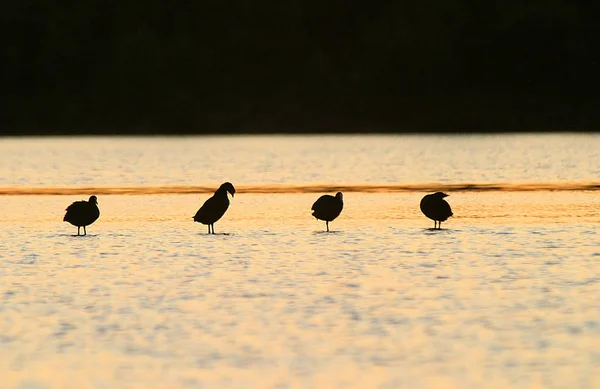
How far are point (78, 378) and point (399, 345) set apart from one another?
3441mm

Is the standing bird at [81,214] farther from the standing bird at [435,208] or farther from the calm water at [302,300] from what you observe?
the standing bird at [435,208]

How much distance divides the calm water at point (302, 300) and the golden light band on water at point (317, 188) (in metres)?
9.30

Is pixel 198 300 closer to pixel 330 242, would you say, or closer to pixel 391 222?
pixel 330 242

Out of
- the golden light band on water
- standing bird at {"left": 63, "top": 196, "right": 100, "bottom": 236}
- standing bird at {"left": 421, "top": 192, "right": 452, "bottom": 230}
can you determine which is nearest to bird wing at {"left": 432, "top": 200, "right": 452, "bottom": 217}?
standing bird at {"left": 421, "top": 192, "right": 452, "bottom": 230}

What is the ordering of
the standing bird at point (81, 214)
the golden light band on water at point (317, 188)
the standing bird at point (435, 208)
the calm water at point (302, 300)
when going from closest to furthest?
the calm water at point (302, 300), the standing bird at point (81, 214), the standing bird at point (435, 208), the golden light band on water at point (317, 188)

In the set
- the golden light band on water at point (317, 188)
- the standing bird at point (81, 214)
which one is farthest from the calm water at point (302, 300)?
the golden light band on water at point (317, 188)

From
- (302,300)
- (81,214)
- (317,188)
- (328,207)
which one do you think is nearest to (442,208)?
(328,207)

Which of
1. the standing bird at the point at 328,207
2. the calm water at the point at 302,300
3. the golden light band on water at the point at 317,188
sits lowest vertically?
the calm water at the point at 302,300

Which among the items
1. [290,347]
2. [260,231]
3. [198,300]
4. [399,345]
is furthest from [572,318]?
[260,231]

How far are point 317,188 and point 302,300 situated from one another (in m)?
28.3

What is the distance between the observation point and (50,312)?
1539 cm

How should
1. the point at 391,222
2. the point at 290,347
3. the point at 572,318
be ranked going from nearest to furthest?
the point at 290,347 → the point at 572,318 → the point at 391,222

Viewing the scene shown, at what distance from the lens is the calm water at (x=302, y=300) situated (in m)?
12.1

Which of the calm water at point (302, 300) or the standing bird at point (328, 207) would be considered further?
the standing bird at point (328, 207)
